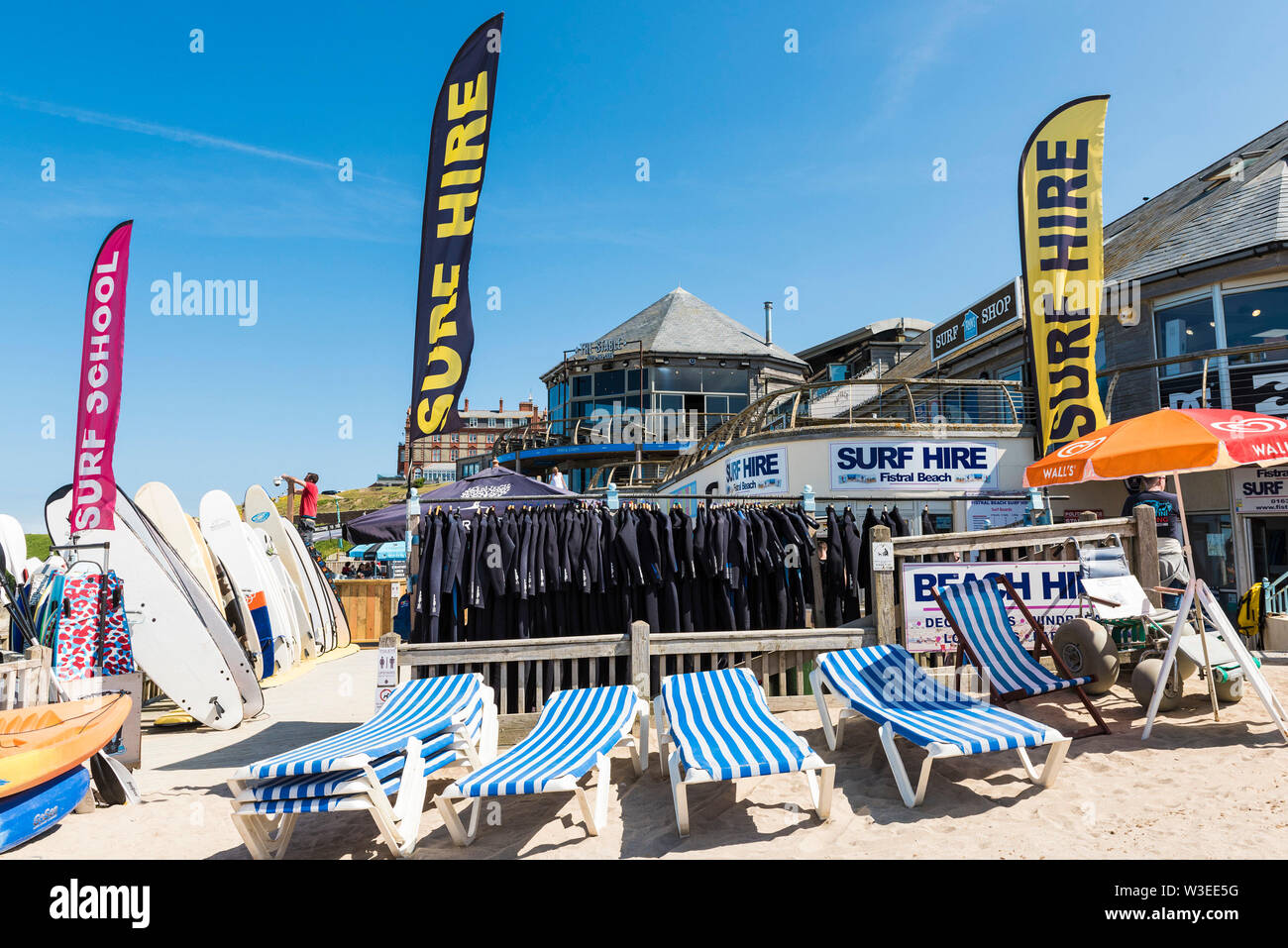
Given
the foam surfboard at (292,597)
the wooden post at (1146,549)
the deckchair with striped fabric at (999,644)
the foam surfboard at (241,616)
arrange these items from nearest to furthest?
the deckchair with striped fabric at (999,644) → the wooden post at (1146,549) → the foam surfboard at (241,616) → the foam surfboard at (292,597)

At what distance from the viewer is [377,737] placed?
15.3 feet

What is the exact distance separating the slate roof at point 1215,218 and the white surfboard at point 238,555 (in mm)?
16115

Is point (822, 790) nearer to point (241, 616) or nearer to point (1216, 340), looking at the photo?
point (241, 616)

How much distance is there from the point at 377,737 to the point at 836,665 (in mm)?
3379

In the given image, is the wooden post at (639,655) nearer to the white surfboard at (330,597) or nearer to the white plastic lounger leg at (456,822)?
the white plastic lounger leg at (456,822)

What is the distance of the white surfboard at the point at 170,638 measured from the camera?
765 centimetres

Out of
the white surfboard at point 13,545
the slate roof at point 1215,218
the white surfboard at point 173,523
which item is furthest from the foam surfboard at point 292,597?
the slate roof at point 1215,218

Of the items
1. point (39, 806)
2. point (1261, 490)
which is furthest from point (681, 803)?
point (1261, 490)

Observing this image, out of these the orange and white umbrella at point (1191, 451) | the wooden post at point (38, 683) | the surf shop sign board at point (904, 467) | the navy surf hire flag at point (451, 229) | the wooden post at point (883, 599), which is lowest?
the wooden post at point (38, 683)

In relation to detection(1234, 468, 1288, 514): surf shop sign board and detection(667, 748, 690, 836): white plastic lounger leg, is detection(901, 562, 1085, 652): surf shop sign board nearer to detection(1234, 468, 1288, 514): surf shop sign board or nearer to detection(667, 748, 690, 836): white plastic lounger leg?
detection(667, 748, 690, 836): white plastic lounger leg

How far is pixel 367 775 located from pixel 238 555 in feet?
25.8

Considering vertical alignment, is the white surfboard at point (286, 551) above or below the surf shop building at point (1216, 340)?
below
